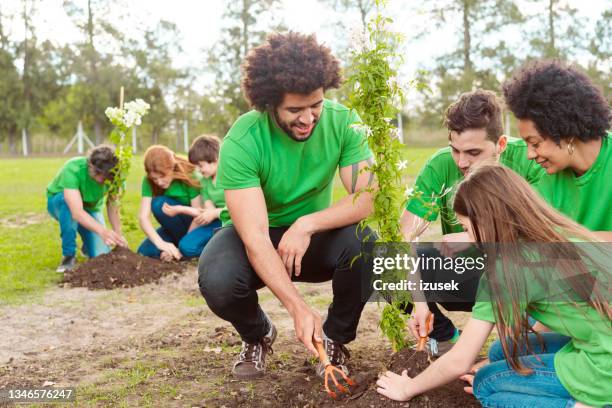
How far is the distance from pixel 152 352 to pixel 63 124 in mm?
40881

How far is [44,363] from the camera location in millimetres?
3762

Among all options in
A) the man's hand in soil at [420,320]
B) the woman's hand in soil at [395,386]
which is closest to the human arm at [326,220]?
the man's hand in soil at [420,320]

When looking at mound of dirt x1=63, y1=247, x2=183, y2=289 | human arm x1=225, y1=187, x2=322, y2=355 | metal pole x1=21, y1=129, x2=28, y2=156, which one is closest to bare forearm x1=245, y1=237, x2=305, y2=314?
human arm x1=225, y1=187, x2=322, y2=355

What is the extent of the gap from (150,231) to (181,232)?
0.45 meters

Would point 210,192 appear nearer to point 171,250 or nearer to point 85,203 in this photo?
point 171,250

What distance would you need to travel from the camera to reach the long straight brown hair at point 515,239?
2.35 metres

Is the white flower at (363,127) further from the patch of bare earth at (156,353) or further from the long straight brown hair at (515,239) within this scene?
the patch of bare earth at (156,353)

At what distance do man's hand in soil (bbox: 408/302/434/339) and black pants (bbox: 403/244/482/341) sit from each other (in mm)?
424

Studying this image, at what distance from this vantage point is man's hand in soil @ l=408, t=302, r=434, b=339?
301 cm

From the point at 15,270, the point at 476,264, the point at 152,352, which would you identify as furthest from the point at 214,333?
the point at 15,270

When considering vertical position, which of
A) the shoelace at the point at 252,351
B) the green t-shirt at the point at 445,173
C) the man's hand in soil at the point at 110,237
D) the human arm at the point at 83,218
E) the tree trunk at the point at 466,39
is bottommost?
the shoelace at the point at 252,351

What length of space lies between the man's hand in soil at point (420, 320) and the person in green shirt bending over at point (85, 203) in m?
3.84

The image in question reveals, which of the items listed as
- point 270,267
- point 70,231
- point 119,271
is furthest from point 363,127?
point 70,231

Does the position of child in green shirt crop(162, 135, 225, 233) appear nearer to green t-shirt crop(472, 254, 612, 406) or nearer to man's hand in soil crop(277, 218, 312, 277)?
man's hand in soil crop(277, 218, 312, 277)
